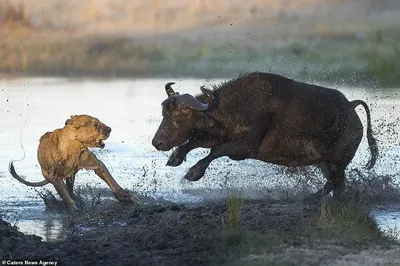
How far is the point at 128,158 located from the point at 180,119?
713 centimetres

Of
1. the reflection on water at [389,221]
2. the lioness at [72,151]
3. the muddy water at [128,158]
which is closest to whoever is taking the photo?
the reflection on water at [389,221]

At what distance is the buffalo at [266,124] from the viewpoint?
47.8 ft

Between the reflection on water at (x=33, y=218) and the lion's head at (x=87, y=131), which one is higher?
the lion's head at (x=87, y=131)

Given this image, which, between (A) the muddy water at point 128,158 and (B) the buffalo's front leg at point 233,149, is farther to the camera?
(A) the muddy water at point 128,158

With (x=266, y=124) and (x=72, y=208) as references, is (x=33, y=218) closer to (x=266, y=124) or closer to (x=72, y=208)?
(x=72, y=208)

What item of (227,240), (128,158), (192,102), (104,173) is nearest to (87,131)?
(104,173)

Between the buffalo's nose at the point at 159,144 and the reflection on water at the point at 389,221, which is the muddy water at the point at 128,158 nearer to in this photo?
the reflection on water at the point at 389,221

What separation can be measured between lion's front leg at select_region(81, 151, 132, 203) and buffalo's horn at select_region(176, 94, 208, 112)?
4.08 ft

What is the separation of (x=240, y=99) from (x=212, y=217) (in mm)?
2393

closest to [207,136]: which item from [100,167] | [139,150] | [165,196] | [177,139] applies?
[177,139]

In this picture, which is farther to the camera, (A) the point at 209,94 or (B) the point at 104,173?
(B) the point at 104,173

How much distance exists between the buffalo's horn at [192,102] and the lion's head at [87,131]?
1.13 metres

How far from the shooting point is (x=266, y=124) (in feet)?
48.6

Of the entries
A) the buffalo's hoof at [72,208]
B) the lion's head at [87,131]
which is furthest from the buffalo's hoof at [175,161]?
the buffalo's hoof at [72,208]
